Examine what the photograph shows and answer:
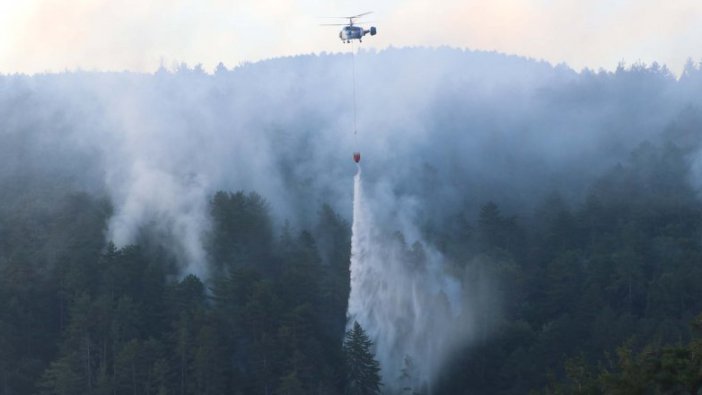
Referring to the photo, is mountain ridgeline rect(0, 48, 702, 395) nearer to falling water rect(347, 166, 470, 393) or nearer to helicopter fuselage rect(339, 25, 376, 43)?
falling water rect(347, 166, 470, 393)

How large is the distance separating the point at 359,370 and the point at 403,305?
18339 millimetres

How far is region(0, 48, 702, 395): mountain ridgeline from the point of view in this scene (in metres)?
98.1

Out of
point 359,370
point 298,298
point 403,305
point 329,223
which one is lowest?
point 359,370

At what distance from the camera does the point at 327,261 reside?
11512cm

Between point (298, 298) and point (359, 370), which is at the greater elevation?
point (298, 298)

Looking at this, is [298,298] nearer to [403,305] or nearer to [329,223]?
[403,305]

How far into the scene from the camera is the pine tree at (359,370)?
320 feet

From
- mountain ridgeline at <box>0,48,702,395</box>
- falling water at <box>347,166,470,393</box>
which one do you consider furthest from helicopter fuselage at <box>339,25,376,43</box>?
falling water at <box>347,166,470,393</box>

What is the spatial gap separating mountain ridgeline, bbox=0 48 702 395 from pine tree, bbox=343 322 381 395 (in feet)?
2.21

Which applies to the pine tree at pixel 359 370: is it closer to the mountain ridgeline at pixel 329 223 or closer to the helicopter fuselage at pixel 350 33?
the mountain ridgeline at pixel 329 223

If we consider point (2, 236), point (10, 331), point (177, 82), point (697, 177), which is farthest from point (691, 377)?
point (177, 82)

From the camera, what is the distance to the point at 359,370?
9788 cm

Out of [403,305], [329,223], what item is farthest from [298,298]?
[329,223]

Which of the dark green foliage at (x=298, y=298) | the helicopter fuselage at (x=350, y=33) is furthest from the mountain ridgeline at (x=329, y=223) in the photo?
the helicopter fuselage at (x=350, y=33)
